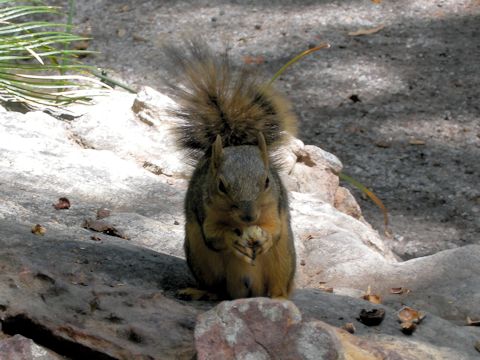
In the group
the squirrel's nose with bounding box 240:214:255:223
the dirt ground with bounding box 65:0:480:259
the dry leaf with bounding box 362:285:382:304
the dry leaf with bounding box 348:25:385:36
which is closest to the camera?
the squirrel's nose with bounding box 240:214:255:223

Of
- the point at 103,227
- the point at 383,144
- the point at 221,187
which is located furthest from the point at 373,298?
the point at 383,144

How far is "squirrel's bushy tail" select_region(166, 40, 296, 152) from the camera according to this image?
309cm

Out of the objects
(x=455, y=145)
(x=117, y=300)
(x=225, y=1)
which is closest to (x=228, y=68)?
(x=117, y=300)

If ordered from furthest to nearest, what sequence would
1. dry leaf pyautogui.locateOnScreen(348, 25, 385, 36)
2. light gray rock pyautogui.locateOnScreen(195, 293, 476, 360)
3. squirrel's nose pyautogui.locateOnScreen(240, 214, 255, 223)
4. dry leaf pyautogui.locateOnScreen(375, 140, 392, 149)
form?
dry leaf pyautogui.locateOnScreen(348, 25, 385, 36), dry leaf pyautogui.locateOnScreen(375, 140, 392, 149), squirrel's nose pyautogui.locateOnScreen(240, 214, 255, 223), light gray rock pyautogui.locateOnScreen(195, 293, 476, 360)

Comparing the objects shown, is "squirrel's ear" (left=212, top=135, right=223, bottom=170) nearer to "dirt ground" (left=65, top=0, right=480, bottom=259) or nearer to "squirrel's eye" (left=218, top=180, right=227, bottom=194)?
"squirrel's eye" (left=218, top=180, right=227, bottom=194)

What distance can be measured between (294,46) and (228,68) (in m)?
3.66

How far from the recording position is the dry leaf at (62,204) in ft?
12.4

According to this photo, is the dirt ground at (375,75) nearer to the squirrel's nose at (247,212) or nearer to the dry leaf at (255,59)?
the dry leaf at (255,59)

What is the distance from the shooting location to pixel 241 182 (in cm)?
262

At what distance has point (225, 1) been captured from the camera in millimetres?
7465

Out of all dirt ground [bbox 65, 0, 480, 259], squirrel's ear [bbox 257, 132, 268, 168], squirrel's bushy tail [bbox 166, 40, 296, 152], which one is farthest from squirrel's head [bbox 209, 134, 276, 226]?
dirt ground [bbox 65, 0, 480, 259]

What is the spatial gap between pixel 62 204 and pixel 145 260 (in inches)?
30.6

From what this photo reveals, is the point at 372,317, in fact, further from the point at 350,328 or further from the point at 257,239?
the point at 257,239

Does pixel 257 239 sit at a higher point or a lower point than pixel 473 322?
higher
